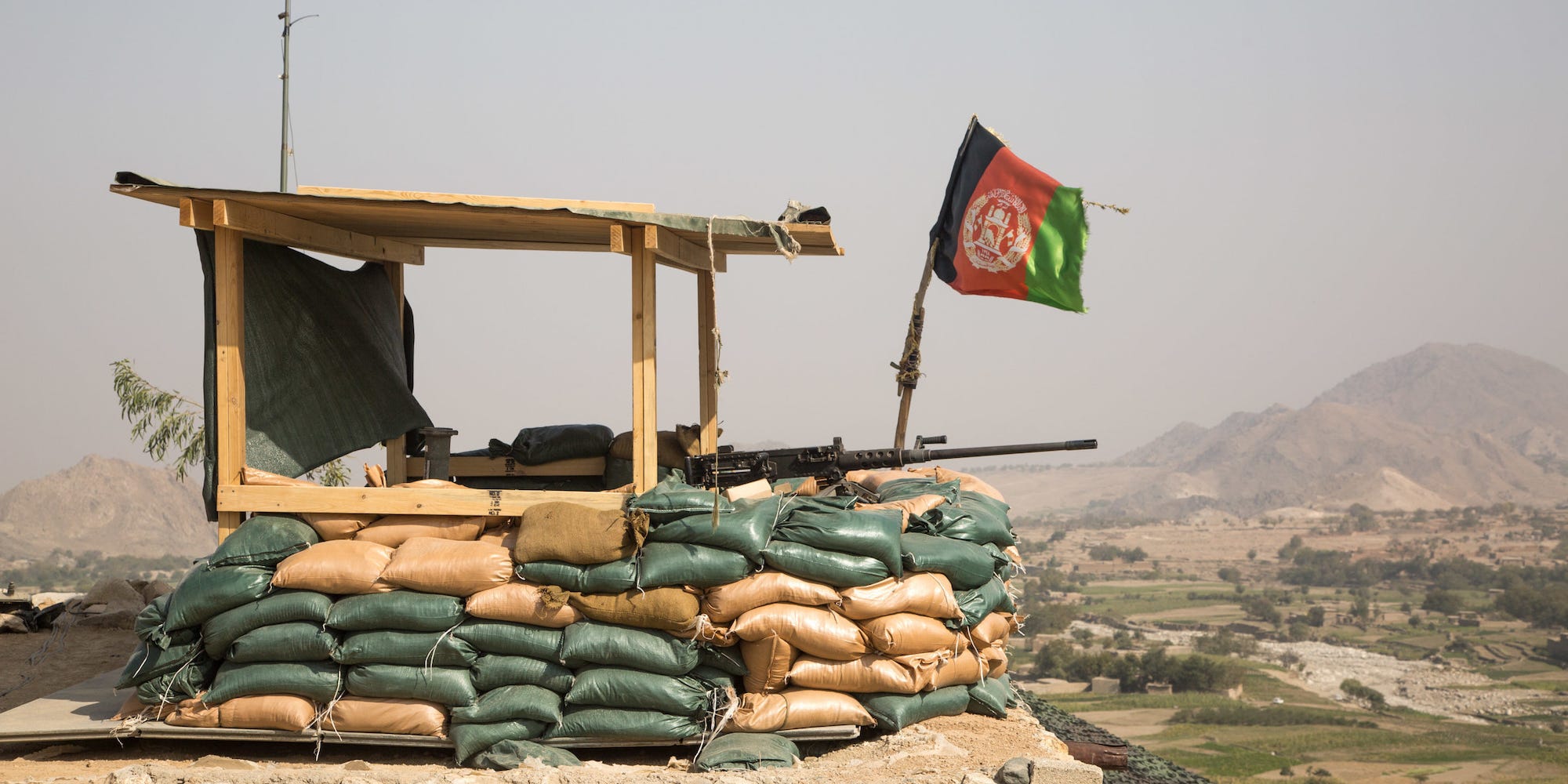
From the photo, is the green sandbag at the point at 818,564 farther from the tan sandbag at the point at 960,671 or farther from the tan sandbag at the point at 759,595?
the tan sandbag at the point at 960,671

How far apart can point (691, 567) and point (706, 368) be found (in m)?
2.85

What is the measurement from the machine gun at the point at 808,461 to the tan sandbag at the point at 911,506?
81 cm

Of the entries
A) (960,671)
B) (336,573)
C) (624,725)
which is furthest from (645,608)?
(960,671)

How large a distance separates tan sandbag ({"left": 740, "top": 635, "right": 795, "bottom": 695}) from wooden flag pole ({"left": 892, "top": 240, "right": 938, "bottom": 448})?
10.2ft

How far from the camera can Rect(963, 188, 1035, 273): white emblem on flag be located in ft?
28.2

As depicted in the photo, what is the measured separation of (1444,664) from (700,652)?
77620 mm

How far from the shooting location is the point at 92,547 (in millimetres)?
74062

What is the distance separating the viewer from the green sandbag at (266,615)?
20.2ft

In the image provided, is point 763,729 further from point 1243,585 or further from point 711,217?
point 1243,585

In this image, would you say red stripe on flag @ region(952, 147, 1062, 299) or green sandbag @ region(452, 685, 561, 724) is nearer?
green sandbag @ region(452, 685, 561, 724)

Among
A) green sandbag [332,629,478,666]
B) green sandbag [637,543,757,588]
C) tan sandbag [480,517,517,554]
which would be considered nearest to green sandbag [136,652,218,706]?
green sandbag [332,629,478,666]

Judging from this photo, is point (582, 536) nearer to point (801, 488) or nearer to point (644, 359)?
point (644, 359)

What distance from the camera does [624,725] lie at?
6055mm

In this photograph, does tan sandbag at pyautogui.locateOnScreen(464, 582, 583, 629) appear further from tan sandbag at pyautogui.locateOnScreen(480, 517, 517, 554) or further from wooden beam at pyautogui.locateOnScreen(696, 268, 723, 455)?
wooden beam at pyautogui.locateOnScreen(696, 268, 723, 455)
